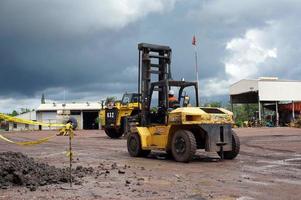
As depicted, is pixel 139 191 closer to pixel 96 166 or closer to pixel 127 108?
pixel 96 166

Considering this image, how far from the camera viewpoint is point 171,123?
14.5 m

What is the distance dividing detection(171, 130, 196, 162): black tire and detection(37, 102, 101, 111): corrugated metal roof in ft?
190

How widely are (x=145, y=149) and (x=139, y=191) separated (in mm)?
6977

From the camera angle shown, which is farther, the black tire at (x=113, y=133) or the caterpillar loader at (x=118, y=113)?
the black tire at (x=113, y=133)

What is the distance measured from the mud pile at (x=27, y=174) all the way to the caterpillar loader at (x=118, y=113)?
55.0ft

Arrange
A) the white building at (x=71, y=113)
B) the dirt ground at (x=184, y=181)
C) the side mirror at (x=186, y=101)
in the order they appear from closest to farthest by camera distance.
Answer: the dirt ground at (x=184, y=181) → the side mirror at (x=186, y=101) → the white building at (x=71, y=113)

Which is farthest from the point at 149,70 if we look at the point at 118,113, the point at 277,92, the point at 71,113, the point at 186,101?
the point at 71,113

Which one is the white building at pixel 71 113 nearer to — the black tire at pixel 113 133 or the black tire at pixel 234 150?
the black tire at pixel 113 133

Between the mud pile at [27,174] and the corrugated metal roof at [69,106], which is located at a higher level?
the corrugated metal roof at [69,106]

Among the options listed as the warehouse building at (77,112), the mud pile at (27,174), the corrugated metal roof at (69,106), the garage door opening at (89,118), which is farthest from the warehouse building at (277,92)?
the mud pile at (27,174)

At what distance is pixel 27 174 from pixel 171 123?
18.8 feet

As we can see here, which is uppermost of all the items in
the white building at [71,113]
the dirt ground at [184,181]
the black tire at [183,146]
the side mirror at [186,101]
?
the white building at [71,113]

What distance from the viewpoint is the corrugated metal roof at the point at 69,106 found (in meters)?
72.7

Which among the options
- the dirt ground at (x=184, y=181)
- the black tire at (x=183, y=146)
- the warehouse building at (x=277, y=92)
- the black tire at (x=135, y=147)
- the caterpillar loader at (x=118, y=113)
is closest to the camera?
the dirt ground at (x=184, y=181)
